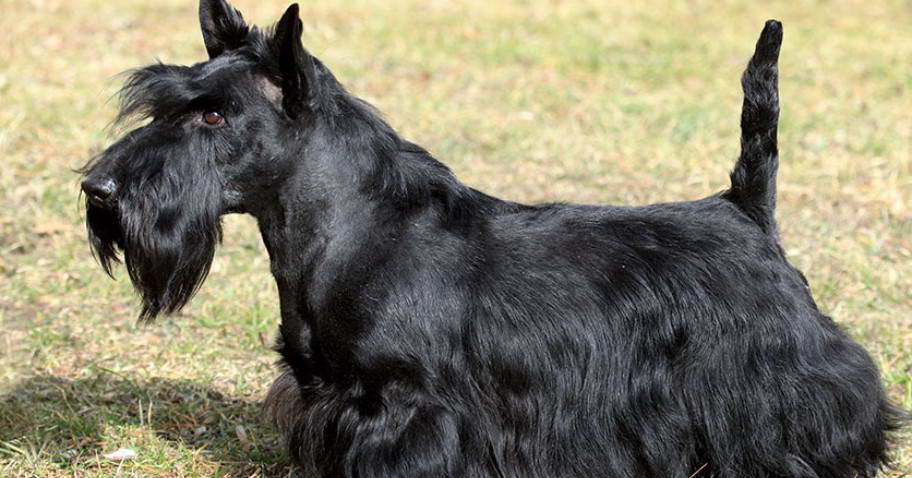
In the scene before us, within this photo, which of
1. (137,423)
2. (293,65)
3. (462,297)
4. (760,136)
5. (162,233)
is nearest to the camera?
(293,65)

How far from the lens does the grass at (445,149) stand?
437cm

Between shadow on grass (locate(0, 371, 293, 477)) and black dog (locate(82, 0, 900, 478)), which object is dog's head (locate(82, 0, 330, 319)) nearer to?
black dog (locate(82, 0, 900, 478))

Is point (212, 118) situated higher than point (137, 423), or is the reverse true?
point (212, 118)

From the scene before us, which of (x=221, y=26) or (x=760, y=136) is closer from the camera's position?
(x=221, y=26)

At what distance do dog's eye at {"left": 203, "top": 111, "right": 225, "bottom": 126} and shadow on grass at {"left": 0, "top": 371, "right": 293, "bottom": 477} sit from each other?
4.43 ft

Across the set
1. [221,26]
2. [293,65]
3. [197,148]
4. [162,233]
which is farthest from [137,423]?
[293,65]

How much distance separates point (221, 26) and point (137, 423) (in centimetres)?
165

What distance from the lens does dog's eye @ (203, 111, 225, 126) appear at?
3158 mm

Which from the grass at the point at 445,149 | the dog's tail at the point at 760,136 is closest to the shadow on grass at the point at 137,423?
the grass at the point at 445,149

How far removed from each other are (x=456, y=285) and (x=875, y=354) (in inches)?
94.5

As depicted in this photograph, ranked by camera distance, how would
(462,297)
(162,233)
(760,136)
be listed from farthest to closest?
(760,136) → (462,297) → (162,233)

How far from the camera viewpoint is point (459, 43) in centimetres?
998

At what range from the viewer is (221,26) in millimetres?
3357

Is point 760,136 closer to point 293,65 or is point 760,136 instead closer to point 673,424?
point 673,424
